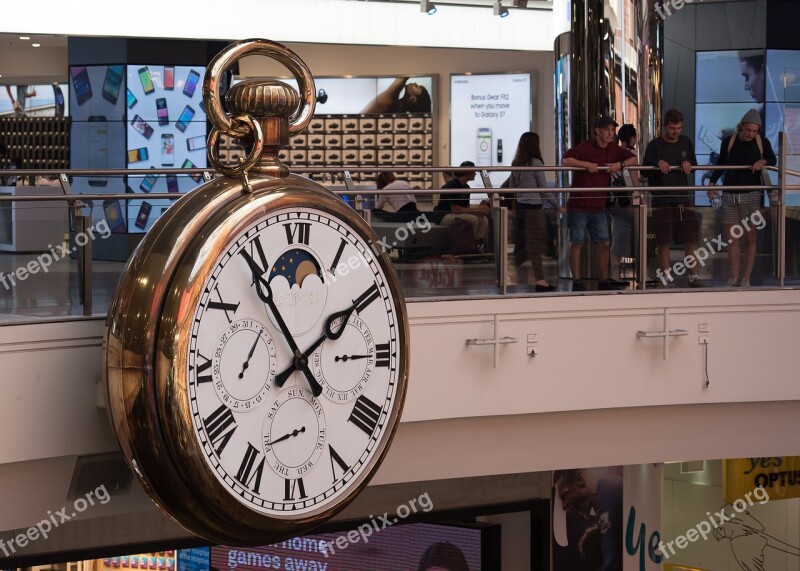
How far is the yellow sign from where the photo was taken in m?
11.6

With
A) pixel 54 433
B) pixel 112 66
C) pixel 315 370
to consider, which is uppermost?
pixel 112 66

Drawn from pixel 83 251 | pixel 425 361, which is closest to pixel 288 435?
pixel 83 251

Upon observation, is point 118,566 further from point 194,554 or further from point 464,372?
point 464,372

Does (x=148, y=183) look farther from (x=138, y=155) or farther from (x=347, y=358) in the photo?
(x=347, y=358)

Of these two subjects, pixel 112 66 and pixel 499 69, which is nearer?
pixel 112 66

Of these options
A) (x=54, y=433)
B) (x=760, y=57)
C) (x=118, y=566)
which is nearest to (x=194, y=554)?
(x=118, y=566)

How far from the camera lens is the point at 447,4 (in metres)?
16.8

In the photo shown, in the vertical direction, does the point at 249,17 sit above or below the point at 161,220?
above

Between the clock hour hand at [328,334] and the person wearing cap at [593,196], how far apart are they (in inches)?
126

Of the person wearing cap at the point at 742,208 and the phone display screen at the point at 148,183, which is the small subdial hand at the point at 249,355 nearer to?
the person wearing cap at the point at 742,208

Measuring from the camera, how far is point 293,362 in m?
3.94

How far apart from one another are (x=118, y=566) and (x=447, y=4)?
9606 mm

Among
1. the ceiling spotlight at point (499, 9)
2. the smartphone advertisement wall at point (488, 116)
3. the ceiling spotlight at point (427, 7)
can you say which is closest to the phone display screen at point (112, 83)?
the ceiling spotlight at point (427, 7)

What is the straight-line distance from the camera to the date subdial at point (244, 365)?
382cm
